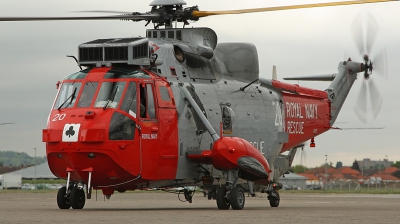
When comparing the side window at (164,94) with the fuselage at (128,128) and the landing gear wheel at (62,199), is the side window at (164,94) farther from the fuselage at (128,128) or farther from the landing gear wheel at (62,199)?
the landing gear wheel at (62,199)

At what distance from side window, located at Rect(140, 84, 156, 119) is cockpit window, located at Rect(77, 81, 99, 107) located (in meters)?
1.35

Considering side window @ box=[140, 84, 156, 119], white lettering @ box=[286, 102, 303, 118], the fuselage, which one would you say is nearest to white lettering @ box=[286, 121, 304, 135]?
white lettering @ box=[286, 102, 303, 118]

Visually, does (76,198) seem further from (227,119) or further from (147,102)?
(227,119)

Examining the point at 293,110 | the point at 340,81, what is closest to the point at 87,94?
the point at 293,110

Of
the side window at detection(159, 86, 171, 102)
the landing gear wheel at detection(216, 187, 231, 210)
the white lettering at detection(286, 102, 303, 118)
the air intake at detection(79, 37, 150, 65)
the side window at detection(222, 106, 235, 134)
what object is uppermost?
the air intake at detection(79, 37, 150, 65)

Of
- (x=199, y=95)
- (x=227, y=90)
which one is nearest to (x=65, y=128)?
(x=199, y=95)

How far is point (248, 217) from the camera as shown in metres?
19.8

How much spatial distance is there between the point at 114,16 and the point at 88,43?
113cm

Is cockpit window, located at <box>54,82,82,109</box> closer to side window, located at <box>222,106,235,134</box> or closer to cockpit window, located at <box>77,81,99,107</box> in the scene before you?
cockpit window, located at <box>77,81,99,107</box>

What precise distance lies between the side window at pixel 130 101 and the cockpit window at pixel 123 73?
351 mm

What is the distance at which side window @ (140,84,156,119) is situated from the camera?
23703 mm

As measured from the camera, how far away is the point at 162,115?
24125 mm

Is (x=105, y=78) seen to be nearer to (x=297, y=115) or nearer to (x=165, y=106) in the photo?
(x=165, y=106)

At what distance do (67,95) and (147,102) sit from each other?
2.37 meters
